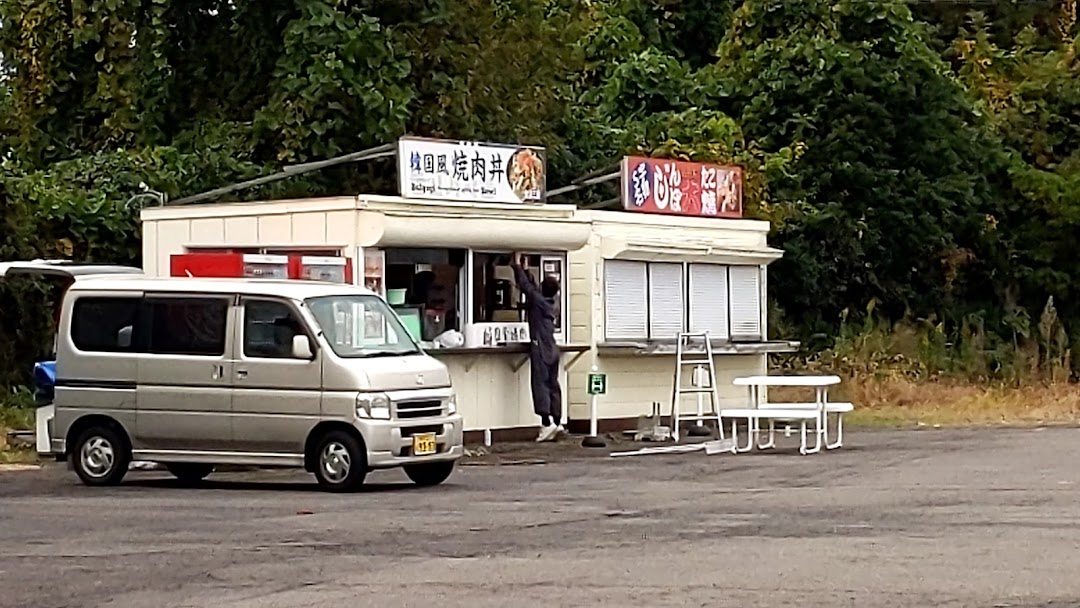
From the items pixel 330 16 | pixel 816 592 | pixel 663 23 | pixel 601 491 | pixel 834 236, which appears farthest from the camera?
pixel 663 23

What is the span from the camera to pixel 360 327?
61.2 feet

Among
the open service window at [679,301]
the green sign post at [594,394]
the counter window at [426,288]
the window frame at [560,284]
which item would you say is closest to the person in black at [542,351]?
the window frame at [560,284]

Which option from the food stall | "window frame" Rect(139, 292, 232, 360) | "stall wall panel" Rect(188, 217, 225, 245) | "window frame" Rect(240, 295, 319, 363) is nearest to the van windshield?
"window frame" Rect(240, 295, 319, 363)

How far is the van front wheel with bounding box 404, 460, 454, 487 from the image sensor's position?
1864cm

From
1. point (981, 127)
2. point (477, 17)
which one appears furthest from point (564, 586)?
point (981, 127)

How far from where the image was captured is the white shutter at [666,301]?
26016 mm

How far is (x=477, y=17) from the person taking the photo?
3253 centimetres

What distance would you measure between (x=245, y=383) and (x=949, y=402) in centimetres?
1571

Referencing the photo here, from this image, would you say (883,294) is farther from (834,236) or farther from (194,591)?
(194,591)

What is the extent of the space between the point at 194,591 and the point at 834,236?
28726 millimetres

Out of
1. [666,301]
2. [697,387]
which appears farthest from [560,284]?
[697,387]

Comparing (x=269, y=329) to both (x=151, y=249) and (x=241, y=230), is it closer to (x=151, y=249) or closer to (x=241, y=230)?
(x=241, y=230)

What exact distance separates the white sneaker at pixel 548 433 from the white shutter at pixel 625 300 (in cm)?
157

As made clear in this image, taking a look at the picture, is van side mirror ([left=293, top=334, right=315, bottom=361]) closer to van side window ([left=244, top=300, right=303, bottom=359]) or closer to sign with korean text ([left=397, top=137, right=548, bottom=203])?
van side window ([left=244, top=300, right=303, bottom=359])
